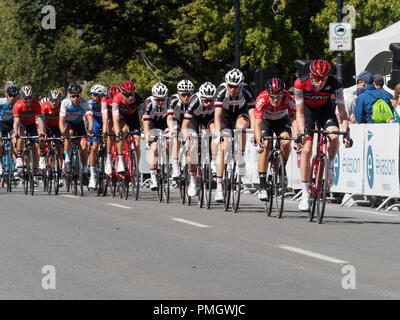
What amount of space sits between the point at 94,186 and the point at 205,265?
10.9 m

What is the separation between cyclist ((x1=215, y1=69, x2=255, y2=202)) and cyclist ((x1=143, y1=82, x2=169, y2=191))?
2.49 metres

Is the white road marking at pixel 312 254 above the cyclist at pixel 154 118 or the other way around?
the other way around

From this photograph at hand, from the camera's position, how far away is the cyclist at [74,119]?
20344mm

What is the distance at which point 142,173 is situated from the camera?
2762 cm

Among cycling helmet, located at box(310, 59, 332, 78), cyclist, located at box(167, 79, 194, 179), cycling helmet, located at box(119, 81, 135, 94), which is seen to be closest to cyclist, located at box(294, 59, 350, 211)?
cycling helmet, located at box(310, 59, 332, 78)

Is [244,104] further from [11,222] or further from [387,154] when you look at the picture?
[11,222]

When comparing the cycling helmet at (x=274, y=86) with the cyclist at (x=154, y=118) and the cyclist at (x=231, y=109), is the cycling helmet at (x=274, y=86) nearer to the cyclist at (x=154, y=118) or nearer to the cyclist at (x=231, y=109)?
the cyclist at (x=231, y=109)

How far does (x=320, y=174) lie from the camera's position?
1319 cm

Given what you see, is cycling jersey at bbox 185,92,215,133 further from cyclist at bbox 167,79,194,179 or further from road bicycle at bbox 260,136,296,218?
road bicycle at bbox 260,136,296,218

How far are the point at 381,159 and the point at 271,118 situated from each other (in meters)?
3.18

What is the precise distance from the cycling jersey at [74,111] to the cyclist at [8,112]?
2252 mm

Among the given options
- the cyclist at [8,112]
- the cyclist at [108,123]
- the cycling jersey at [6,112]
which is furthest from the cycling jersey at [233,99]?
the cycling jersey at [6,112]
